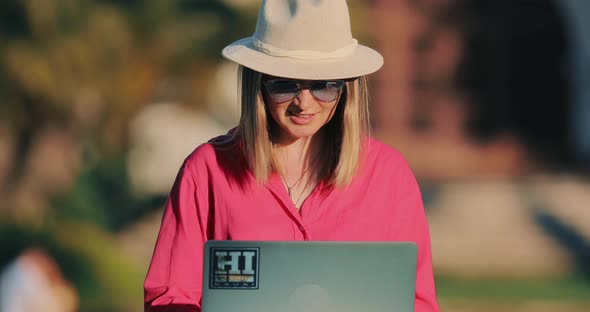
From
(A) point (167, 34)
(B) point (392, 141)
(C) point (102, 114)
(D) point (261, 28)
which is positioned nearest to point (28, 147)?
(C) point (102, 114)

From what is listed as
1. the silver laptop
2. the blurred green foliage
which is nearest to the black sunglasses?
the silver laptop

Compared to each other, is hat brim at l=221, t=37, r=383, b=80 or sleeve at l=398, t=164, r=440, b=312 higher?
hat brim at l=221, t=37, r=383, b=80

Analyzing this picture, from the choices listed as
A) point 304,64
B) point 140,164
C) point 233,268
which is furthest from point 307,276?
point 140,164

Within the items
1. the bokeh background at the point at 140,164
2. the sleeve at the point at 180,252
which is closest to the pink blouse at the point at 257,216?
the sleeve at the point at 180,252

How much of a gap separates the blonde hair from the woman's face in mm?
46

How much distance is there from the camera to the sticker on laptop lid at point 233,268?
319cm

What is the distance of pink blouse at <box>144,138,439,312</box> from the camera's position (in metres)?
3.52

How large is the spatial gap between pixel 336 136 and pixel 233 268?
63 centimetres

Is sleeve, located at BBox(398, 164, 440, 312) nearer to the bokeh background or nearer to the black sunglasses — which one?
the black sunglasses

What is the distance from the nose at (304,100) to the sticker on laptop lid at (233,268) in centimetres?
46

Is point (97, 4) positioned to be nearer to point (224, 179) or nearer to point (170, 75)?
point (170, 75)

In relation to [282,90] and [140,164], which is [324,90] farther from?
[140,164]

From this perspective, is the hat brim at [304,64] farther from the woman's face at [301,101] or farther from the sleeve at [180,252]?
the sleeve at [180,252]

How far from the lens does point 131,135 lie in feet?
35.5
